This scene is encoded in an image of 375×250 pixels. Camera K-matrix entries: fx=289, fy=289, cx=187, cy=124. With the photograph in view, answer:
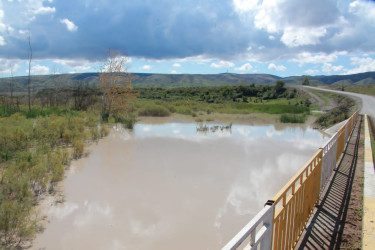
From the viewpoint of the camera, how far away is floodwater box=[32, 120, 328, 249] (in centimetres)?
530

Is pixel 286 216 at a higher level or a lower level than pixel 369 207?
higher

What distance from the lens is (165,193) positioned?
24.0 feet

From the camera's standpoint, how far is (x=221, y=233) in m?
5.49

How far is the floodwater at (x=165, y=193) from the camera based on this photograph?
17.4 ft

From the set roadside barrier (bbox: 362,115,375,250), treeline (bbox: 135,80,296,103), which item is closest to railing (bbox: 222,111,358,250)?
roadside barrier (bbox: 362,115,375,250)

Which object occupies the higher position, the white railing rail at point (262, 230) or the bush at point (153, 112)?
the white railing rail at point (262, 230)

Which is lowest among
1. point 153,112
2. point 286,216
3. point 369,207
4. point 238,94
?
point 153,112

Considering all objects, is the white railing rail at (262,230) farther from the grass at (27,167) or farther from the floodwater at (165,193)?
the grass at (27,167)

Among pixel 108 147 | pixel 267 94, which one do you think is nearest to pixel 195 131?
pixel 108 147

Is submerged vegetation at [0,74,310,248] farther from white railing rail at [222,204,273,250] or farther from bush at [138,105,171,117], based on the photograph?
white railing rail at [222,204,273,250]

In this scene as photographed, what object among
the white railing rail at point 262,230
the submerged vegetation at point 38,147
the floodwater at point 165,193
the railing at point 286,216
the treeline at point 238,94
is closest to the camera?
the white railing rail at point 262,230

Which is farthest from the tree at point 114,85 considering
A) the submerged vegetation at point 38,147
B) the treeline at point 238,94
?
the treeline at point 238,94

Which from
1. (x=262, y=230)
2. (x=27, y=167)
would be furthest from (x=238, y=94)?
(x=262, y=230)

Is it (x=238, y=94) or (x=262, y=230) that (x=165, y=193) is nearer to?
(x=262, y=230)
